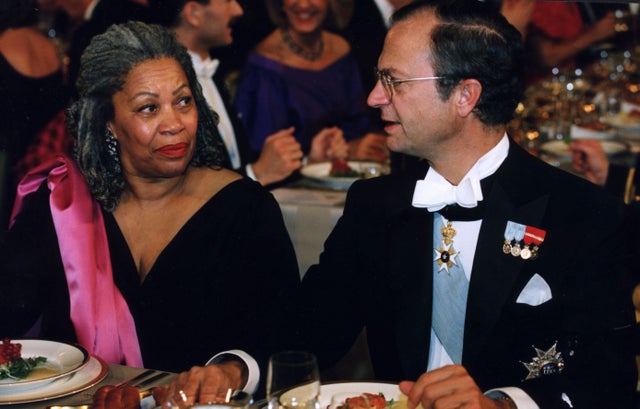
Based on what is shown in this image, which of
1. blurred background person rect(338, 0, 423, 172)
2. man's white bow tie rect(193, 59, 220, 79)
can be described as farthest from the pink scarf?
blurred background person rect(338, 0, 423, 172)

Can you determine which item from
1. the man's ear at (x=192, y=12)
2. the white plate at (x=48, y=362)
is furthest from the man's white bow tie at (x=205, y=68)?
the white plate at (x=48, y=362)

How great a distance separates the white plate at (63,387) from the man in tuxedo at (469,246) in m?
0.59

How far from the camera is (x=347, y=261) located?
2475mm

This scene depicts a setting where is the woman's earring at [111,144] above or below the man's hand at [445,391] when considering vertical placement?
above

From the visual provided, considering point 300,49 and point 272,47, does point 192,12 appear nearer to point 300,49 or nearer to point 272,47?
point 272,47

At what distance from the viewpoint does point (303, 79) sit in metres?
5.91

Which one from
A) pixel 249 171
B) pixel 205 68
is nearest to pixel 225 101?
pixel 205 68

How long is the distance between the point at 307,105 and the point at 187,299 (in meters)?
3.36

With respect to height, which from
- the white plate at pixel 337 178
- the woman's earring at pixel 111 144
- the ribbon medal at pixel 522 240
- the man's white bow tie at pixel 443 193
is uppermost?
the woman's earring at pixel 111 144

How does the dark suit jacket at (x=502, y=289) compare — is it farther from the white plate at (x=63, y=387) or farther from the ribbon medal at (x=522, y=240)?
the white plate at (x=63, y=387)

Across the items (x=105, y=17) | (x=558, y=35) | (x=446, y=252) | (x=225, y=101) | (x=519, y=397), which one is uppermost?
(x=105, y=17)

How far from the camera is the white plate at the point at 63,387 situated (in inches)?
75.9

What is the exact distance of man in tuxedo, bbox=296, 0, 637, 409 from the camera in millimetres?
2158

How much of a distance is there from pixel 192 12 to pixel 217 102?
1.49 feet
